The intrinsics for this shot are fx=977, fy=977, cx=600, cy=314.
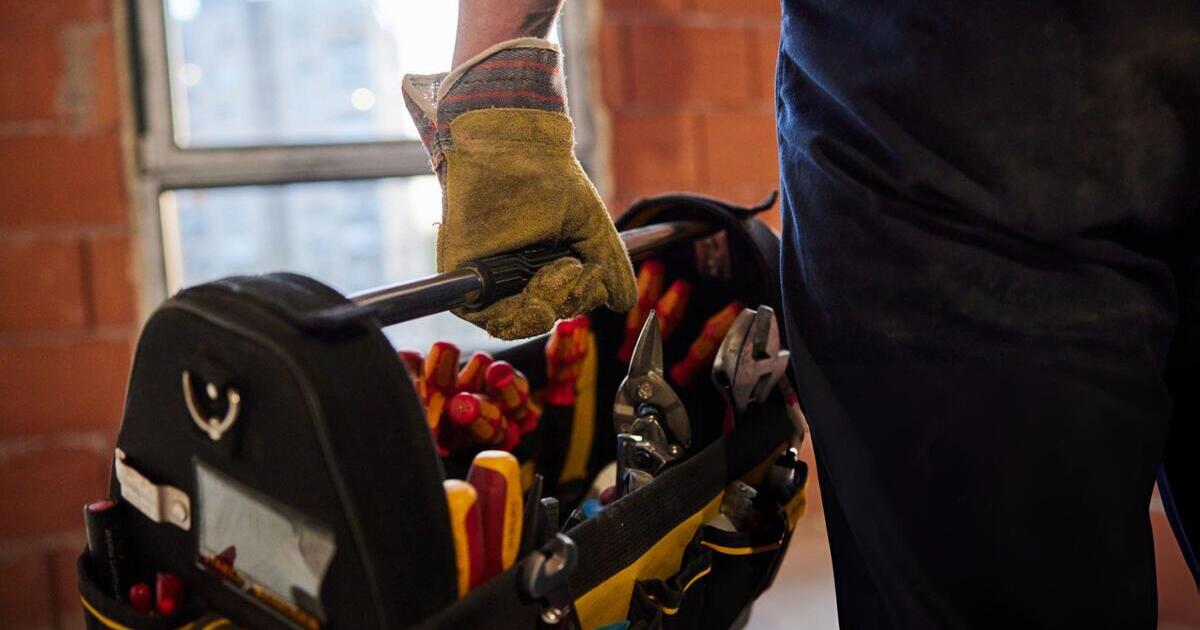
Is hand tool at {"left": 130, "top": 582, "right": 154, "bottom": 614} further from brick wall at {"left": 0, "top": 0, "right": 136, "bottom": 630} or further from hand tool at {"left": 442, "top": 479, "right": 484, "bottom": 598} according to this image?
brick wall at {"left": 0, "top": 0, "right": 136, "bottom": 630}

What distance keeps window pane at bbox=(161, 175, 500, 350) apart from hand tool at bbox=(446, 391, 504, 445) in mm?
634

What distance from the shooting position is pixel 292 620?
20.0 inches

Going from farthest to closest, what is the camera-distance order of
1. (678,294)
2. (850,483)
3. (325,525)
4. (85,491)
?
1. (85,491)
2. (678,294)
3. (850,483)
4. (325,525)

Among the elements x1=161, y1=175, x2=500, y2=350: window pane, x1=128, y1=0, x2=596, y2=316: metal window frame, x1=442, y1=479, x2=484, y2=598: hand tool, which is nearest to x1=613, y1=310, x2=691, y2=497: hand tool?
x1=442, y1=479, x2=484, y2=598: hand tool

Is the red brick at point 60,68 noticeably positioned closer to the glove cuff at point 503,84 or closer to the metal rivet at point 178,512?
the glove cuff at point 503,84

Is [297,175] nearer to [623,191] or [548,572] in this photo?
[623,191]

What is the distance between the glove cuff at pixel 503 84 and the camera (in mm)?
688

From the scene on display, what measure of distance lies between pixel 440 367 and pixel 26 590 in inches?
37.3

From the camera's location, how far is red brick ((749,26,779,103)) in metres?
1.67

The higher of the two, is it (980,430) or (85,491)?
(980,430)

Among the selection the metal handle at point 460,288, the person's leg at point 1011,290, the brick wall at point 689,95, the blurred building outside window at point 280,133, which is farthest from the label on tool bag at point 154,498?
the brick wall at point 689,95

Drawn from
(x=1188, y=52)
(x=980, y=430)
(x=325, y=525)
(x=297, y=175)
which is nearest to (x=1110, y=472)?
(x=980, y=430)

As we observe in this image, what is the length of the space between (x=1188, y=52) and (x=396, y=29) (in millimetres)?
1305

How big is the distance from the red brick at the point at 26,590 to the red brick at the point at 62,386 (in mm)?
181
